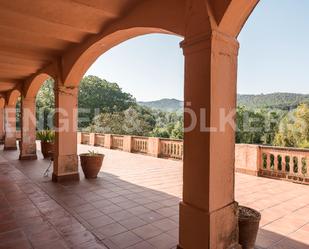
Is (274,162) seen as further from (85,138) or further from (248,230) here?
(85,138)

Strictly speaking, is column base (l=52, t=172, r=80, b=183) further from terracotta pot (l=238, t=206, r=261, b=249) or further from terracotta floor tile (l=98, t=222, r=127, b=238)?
terracotta pot (l=238, t=206, r=261, b=249)

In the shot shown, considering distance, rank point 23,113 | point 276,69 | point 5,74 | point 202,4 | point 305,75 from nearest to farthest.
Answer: point 202,4 < point 5,74 < point 23,113 < point 305,75 < point 276,69

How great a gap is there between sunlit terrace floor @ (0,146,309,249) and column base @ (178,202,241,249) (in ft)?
1.80

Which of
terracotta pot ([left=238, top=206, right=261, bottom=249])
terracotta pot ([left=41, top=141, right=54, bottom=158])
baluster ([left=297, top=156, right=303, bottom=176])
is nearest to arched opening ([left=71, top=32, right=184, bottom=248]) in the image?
terracotta pot ([left=238, top=206, right=261, bottom=249])

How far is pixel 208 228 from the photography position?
2371mm

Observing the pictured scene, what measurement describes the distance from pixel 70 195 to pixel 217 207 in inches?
138

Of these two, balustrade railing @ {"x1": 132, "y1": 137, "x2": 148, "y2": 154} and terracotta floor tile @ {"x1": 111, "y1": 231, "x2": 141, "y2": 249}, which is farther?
balustrade railing @ {"x1": 132, "y1": 137, "x2": 148, "y2": 154}

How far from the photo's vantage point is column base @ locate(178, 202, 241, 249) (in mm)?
2389

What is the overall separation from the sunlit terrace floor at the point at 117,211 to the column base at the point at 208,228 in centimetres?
55

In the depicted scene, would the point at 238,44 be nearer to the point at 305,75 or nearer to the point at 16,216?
the point at 16,216

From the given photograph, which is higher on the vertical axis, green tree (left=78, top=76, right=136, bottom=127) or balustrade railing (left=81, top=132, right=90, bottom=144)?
green tree (left=78, top=76, right=136, bottom=127)

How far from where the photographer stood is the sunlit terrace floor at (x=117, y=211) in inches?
124

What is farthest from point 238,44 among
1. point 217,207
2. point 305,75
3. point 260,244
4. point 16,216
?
point 305,75

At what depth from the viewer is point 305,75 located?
1459 inches
